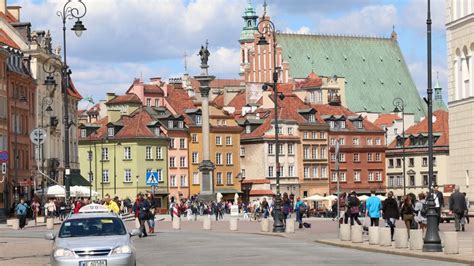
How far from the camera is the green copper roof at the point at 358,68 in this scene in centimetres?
18250

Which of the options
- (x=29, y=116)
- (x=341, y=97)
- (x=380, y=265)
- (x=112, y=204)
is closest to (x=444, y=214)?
(x=112, y=204)

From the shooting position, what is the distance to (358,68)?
185 metres

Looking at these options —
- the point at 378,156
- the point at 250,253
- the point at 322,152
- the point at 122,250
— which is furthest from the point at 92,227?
the point at 378,156

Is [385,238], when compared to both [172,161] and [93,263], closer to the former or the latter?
[93,263]

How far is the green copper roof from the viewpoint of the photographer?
182 meters

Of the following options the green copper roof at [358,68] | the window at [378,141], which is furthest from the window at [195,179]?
the green copper roof at [358,68]

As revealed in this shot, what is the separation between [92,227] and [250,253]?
8880 millimetres

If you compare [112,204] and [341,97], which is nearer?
[112,204]

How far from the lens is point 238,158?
479 ft

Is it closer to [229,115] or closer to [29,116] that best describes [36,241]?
[29,116]

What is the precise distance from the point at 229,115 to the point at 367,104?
1533 inches

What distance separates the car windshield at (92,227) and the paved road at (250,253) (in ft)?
14.0

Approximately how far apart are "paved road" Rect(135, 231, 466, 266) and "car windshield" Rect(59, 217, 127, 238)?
14.0 ft

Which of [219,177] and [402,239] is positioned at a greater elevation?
[219,177]
